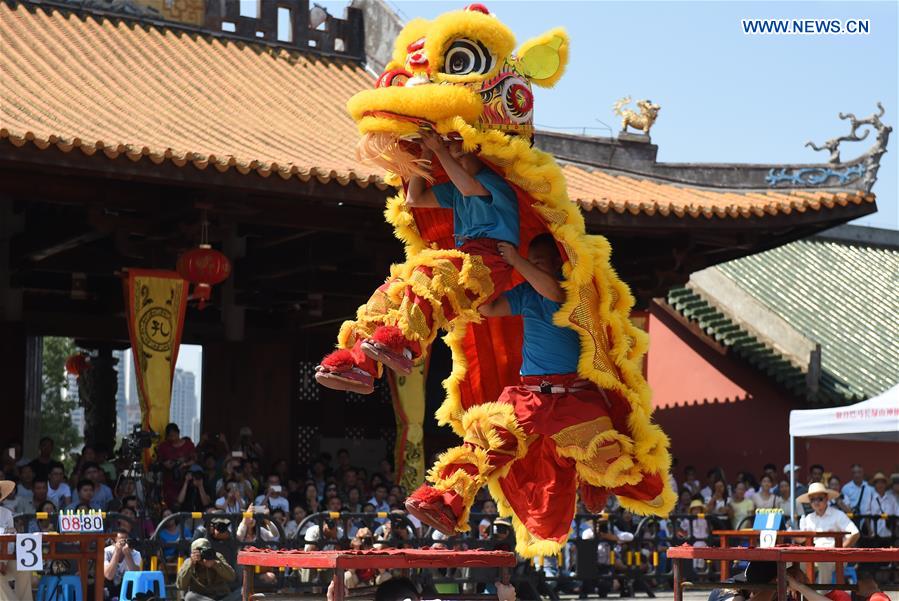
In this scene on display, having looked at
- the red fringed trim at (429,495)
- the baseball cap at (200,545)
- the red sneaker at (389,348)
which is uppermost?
the red sneaker at (389,348)

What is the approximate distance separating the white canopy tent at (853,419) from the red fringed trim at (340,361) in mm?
6915

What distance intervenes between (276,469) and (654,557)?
3550mm

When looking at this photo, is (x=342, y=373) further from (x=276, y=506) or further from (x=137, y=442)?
(x=276, y=506)

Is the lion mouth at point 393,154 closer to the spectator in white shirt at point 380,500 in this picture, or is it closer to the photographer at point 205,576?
the photographer at point 205,576

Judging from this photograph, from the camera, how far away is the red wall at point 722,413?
1600 cm

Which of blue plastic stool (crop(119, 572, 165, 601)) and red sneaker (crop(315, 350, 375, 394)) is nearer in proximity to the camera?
red sneaker (crop(315, 350, 375, 394))

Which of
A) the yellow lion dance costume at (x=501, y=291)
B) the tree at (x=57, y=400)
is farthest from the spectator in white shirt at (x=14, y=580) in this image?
the tree at (x=57, y=400)

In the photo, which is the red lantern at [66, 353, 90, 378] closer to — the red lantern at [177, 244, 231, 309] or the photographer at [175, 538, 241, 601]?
the red lantern at [177, 244, 231, 309]

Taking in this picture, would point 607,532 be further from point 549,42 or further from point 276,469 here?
point 549,42

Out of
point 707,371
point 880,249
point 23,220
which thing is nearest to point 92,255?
point 23,220

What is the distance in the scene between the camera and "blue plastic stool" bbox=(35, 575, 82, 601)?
880 cm

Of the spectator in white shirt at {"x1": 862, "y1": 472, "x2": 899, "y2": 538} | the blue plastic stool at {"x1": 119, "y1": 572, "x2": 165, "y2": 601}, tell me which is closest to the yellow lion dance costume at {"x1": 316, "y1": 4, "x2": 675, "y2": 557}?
the blue plastic stool at {"x1": 119, "y1": 572, "x2": 165, "y2": 601}

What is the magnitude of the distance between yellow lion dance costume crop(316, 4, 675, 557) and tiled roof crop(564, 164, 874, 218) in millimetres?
5430

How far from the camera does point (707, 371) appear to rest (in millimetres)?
17047
